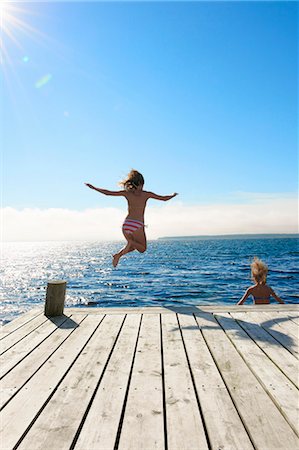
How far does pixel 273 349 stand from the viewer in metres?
3.91

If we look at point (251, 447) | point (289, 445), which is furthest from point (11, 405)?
point (289, 445)

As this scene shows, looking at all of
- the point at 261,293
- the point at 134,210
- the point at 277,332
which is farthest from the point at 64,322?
the point at 261,293

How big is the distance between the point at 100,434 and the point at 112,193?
4232 millimetres

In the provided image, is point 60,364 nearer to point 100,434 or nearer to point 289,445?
point 100,434

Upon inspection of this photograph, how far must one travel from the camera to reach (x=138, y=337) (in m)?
4.42

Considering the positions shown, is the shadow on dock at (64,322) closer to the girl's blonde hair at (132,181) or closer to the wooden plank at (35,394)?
the wooden plank at (35,394)

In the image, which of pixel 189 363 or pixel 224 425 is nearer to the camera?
pixel 224 425

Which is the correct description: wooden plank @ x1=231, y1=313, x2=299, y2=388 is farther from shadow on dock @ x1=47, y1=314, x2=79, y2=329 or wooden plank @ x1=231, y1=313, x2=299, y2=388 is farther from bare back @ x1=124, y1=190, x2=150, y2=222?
shadow on dock @ x1=47, y1=314, x2=79, y2=329

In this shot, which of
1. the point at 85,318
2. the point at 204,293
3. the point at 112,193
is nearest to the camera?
the point at 85,318

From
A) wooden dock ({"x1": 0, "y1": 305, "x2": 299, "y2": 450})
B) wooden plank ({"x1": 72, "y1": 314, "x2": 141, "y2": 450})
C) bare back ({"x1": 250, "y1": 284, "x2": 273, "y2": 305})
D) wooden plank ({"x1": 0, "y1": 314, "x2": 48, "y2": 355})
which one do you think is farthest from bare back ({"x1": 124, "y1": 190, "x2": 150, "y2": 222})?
bare back ({"x1": 250, "y1": 284, "x2": 273, "y2": 305})

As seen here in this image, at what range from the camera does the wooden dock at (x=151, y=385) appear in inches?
89.3

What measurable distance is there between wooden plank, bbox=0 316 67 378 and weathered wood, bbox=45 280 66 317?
0.26 m

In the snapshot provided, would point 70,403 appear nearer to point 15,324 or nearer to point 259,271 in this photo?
point 15,324

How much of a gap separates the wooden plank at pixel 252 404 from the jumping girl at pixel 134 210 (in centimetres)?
248
